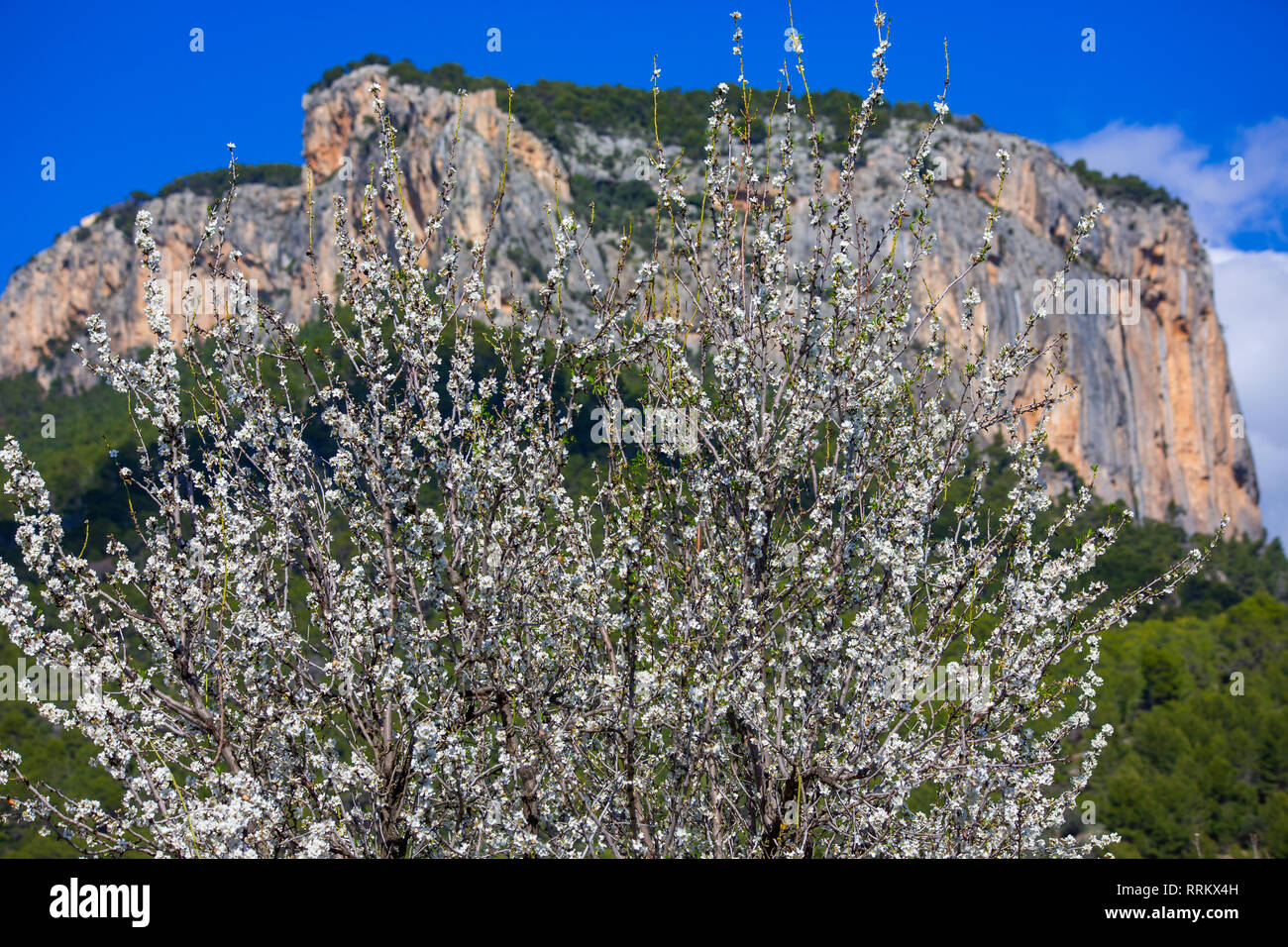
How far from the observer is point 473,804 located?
16.7 feet

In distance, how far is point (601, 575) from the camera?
16.4 ft

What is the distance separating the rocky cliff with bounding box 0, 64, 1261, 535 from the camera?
9538 cm

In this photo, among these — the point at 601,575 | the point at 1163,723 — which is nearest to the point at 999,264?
the point at 1163,723

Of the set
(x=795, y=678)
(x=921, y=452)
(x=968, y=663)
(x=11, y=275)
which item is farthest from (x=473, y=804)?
(x=11, y=275)

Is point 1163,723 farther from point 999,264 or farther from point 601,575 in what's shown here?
point 999,264

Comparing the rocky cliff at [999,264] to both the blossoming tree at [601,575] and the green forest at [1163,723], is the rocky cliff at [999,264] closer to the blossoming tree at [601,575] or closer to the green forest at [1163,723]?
the green forest at [1163,723]

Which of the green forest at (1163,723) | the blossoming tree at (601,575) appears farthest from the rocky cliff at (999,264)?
the blossoming tree at (601,575)

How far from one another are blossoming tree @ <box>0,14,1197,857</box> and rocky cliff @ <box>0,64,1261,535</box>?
273ft

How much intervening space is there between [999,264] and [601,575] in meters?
111

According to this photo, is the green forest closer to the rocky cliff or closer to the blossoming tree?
the blossoming tree

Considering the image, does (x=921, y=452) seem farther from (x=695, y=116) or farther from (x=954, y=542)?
(x=695, y=116)

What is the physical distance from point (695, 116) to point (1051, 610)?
265ft

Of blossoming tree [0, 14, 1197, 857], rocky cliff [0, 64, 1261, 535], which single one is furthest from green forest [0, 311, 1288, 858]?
rocky cliff [0, 64, 1261, 535]

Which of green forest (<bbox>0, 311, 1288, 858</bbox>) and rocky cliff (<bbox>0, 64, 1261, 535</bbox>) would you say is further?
rocky cliff (<bbox>0, 64, 1261, 535</bbox>)
